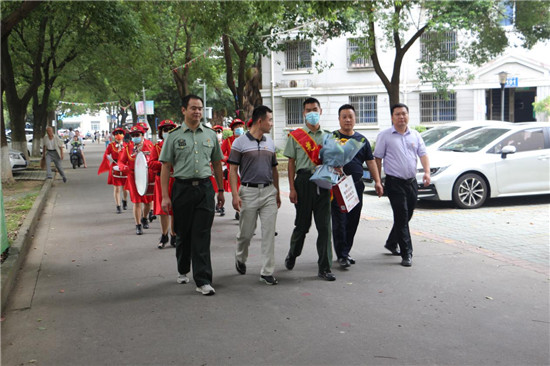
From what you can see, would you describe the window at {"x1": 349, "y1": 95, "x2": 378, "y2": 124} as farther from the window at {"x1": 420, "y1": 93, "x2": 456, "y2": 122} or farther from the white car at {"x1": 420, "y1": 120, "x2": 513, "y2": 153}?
the white car at {"x1": 420, "y1": 120, "x2": 513, "y2": 153}

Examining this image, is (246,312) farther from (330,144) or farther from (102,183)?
(102,183)

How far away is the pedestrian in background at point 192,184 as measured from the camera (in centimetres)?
614

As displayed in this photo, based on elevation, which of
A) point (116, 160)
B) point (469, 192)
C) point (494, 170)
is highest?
point (116, 160)

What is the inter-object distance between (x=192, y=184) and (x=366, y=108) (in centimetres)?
2835

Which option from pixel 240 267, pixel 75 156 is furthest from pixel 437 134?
pixel 75 156

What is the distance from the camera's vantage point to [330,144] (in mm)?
6453

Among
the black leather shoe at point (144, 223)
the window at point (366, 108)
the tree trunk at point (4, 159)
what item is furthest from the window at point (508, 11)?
the tree trunk at point (4, 159)

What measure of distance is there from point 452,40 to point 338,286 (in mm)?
26629

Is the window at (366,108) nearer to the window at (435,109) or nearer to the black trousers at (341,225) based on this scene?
the window at (435,109)

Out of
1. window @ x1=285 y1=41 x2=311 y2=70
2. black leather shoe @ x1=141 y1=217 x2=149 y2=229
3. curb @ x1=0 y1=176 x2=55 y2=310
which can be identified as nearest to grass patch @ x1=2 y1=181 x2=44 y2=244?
curb @ x1=0 y1=176 x2=55 y2=310

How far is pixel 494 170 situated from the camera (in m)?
11.9

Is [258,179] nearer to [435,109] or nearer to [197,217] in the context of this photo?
[197,217]

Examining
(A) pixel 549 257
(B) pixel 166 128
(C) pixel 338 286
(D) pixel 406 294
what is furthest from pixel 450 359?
(B) pixel 166 128

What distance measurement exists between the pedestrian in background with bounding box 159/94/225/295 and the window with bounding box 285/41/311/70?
27.7 m
